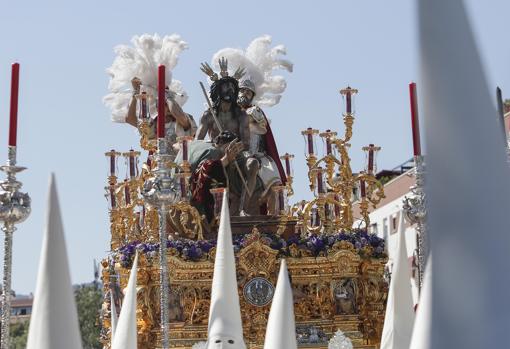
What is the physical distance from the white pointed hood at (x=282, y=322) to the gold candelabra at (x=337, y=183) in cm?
674

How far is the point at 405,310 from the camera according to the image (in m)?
12.7

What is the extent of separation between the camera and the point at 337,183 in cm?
1869

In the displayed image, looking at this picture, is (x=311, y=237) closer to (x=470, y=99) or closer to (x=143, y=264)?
(x=143, y=264)

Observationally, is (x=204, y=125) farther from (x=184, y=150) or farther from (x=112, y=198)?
(x=184, y=150)

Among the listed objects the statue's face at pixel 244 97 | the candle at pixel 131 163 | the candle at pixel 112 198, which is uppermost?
the statue's face at pixel 244 97

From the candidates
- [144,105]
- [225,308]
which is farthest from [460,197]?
[144,105]

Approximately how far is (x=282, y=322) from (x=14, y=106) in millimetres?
3480

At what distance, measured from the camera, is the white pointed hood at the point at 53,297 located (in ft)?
26.3

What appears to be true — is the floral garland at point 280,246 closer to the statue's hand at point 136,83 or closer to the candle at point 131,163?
the candle at point 131,163

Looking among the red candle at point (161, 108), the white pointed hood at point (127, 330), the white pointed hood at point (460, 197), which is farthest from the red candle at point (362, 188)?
the white pointed hood at point (460, 197)

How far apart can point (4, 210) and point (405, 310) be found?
412 centimetres

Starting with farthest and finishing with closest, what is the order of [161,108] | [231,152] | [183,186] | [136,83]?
[136,83]
[231,152]
[183,186]
[161,108]

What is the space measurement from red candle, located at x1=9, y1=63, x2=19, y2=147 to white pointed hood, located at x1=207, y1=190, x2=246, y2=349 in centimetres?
222

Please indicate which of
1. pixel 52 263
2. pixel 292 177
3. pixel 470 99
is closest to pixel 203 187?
pixel 292 177
